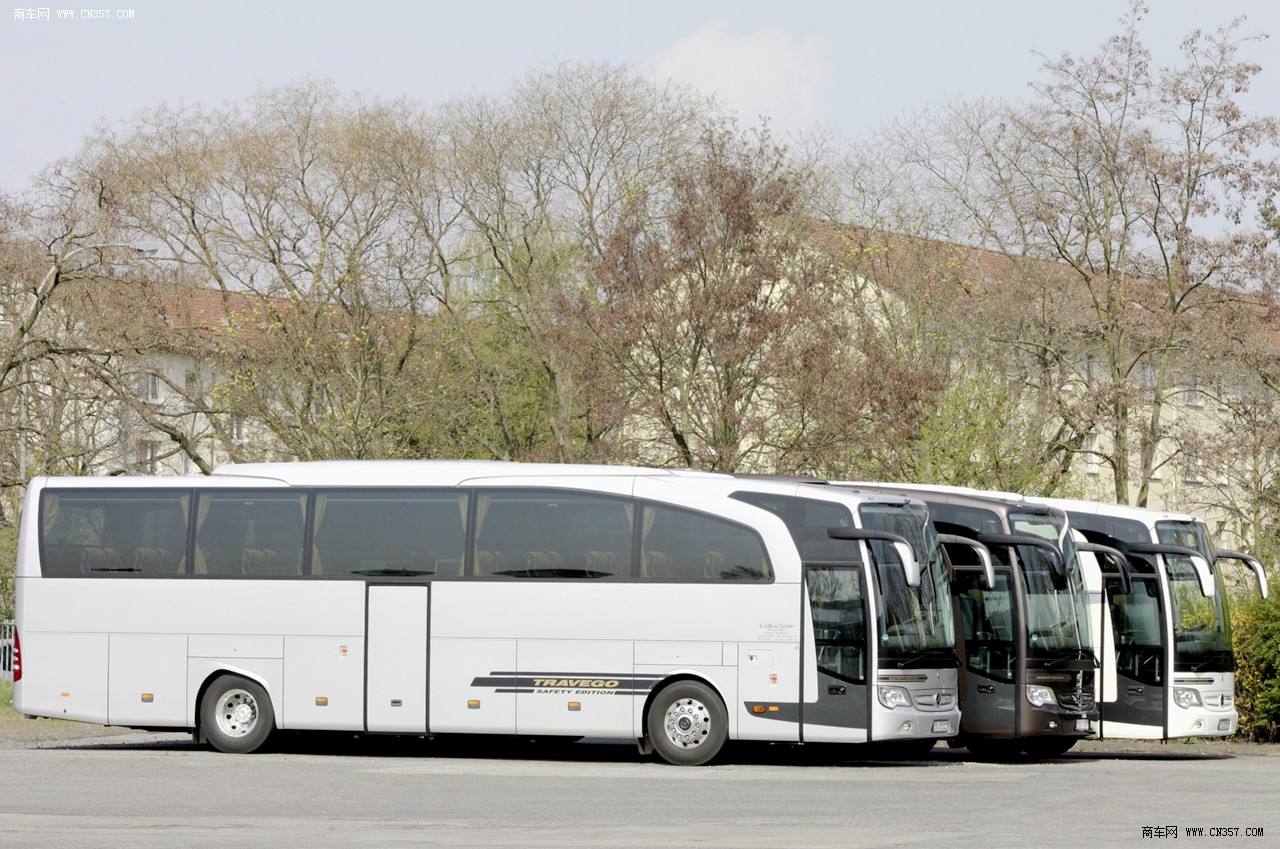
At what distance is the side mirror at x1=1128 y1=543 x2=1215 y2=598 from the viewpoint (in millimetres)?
23453

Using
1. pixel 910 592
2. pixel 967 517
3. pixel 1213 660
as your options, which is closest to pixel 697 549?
pixel 910 592

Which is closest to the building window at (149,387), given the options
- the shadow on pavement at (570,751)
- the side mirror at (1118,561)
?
the shadow on pavement at (570,751)

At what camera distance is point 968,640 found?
22.3 meters

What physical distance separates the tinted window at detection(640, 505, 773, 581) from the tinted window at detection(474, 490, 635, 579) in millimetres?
246

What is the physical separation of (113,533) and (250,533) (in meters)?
1.63

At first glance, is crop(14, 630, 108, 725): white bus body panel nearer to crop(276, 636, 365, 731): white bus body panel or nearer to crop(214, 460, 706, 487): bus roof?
crop(276, 636, 365, 731): white bus body panel

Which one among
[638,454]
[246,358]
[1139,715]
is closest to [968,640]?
[1139,715]

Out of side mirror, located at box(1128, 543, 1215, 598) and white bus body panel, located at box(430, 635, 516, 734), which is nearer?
white bus body panel, located at box(430, 635, 516, 734)

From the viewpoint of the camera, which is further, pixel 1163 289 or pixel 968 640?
pixel 1163 289

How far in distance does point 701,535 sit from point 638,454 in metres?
14.5

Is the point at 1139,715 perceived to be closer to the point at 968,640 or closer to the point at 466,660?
the point at 968,640

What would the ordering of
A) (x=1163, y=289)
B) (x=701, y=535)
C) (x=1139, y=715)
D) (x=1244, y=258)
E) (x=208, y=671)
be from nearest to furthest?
(x=701, y=535)
(x=208, y=671)
(x=1139, y=715)
(x=1244, y=258)
(x=1163, y=289)

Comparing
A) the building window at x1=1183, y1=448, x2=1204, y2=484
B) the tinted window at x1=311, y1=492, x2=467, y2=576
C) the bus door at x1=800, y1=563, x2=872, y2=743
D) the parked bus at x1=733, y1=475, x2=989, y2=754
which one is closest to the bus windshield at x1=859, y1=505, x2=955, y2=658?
the parked bus at x1=733, y1=475, x2=989, y2=754

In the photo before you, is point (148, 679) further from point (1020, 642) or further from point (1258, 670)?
point (1258, 670)
